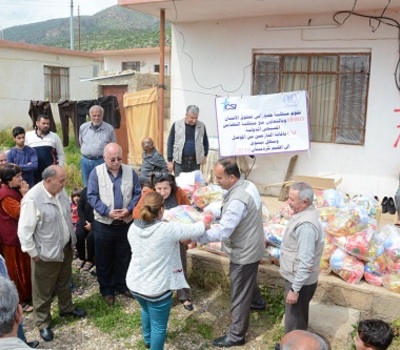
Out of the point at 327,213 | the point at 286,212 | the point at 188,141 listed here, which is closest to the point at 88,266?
the point at 188,141

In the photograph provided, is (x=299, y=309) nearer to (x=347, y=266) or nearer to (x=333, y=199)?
(x=347, y=266)

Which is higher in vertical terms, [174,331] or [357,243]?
[357,243]

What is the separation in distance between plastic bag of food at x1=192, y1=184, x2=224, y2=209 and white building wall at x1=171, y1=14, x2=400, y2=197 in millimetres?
2115

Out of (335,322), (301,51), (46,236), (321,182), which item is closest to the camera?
(46,236)

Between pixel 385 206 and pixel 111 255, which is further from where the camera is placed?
pixel 385 206

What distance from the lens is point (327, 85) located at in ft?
24.1

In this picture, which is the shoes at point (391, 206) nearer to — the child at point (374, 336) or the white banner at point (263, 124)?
the white banner at point (263, 124)

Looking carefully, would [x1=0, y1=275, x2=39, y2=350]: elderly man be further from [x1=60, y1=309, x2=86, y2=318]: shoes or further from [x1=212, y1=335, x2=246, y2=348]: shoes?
[x1=60, y1=309, x2=86, y2=318]: shoes

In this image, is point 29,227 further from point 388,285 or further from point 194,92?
point 194,92

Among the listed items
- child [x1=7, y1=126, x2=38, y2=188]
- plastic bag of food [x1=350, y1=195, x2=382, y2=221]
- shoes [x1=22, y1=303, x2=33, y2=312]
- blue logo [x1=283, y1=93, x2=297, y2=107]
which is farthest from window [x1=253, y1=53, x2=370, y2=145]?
shoes [x1=22, y1=303, x2=33, y2=312]

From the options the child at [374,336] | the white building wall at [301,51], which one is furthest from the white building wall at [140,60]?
the child at [374,336]

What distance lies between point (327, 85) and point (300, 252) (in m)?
4.65

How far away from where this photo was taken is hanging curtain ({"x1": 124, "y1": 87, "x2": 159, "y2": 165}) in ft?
29.2

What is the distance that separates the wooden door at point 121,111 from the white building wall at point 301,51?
9.03 feet
